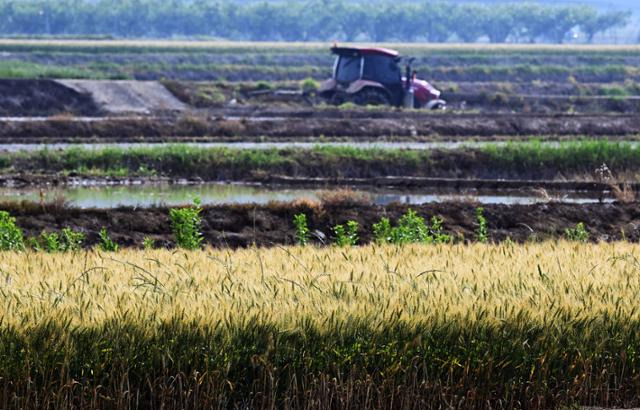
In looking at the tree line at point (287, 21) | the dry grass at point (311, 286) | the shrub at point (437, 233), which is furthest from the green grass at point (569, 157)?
the tree line at point (287, 21)

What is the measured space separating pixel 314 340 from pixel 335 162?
24260 mm

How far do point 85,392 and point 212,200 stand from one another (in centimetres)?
1792

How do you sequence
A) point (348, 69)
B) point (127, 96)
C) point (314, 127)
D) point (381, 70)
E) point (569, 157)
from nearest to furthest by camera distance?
point (569, 157), point (314, 127), point (127, 96), point (381, 70), point (348, 69)

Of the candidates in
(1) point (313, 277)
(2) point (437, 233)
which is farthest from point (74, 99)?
(1) point (313, 277)

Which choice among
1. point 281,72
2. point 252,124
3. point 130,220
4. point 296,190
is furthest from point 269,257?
point 281,72

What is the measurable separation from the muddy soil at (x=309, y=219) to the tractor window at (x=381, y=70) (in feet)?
→ 100

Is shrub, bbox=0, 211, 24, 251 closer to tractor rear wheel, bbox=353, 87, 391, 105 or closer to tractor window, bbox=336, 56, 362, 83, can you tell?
tractor window, bbox=336, 56, 362, 83

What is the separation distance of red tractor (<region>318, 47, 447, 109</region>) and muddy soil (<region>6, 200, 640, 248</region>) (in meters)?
30.6

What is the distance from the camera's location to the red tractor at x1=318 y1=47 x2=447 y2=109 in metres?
55.8

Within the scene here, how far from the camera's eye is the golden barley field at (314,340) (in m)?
11.0

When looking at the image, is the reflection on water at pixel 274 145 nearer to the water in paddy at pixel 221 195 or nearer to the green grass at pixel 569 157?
the green grass at pixel 569 157

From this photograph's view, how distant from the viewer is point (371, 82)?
5700 centimetres

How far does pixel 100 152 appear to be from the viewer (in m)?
35.5

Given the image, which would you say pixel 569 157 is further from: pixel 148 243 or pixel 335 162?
pixel 148 243
